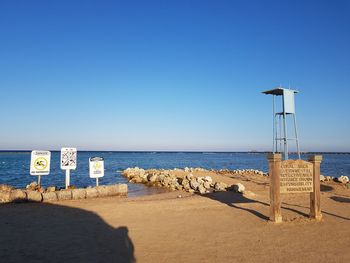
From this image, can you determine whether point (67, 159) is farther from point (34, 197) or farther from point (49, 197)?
point (34, 197)

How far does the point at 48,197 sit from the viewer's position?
1249 centimetres

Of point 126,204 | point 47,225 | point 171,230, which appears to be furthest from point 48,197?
point 171,230

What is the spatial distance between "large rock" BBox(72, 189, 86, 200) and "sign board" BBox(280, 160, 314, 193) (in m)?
8.00

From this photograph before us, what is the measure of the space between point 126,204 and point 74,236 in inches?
171

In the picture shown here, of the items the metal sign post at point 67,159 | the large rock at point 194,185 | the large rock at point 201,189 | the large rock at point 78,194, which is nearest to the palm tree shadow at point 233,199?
the large rock at point 201,189

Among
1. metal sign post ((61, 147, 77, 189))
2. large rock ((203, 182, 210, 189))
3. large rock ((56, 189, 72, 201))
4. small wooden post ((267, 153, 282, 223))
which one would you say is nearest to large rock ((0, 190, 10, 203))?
large rock ((56, 189, 72, 201))

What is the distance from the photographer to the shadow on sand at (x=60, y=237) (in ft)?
20.6

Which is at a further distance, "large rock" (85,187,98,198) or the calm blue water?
the calm blue water

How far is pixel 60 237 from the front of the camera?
759 cm

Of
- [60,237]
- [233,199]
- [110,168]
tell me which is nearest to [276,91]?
[233,199]

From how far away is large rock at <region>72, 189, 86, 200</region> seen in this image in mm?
13303

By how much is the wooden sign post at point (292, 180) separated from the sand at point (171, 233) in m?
0.40

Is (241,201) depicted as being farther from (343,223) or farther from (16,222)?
(16,222)

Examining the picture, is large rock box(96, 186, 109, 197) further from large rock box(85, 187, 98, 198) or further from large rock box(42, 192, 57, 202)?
large rock box(42, 192, 57, 202)
